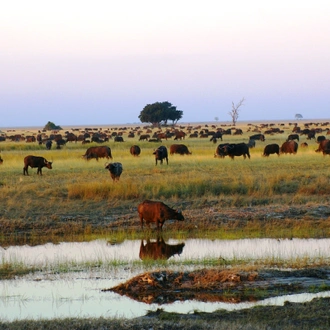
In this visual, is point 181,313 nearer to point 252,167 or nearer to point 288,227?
point 288,227

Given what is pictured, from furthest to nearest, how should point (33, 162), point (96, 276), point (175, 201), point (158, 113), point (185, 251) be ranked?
point (158, 113) → point (33, 162) → point (175, 201) → point (185, 251) → point (96, 276)

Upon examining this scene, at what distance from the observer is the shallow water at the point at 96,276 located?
31.1ft

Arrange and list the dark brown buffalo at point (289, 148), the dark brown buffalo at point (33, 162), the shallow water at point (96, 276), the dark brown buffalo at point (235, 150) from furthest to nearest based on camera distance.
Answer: the dark brown buffalo at point (289, 148) → the dark brown buffalo at point (235, 150) → the dark brown buffalo at point (33, 162) → the shallow water at point (96, 276)

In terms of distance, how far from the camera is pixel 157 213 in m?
16.0

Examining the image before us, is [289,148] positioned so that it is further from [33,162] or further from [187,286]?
[187,286]

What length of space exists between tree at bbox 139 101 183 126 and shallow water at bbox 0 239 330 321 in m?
91.8

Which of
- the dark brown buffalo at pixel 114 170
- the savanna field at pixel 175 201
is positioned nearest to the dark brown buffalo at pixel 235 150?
the savanna field at pixel 175 201

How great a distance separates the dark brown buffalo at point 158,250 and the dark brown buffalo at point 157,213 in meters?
0.77

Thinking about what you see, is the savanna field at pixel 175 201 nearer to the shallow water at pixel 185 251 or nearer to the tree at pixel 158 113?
the shallow water at pixel 185 251

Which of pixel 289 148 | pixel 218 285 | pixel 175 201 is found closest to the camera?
pixel 218 285

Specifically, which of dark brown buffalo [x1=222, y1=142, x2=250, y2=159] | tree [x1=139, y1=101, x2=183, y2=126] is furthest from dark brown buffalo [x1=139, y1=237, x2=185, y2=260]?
tree [x1=139, y1=101, x2=183, y2=126]

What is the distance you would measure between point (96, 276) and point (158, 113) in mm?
95283

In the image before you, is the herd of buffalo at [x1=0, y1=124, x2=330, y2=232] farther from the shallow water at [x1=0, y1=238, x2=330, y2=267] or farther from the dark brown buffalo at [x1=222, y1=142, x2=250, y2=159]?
the shallow water at [x1=0, y1=238, x2=330, y2=267]

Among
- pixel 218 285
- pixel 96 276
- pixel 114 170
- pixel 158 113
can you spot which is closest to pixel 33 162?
pixel 114 170
